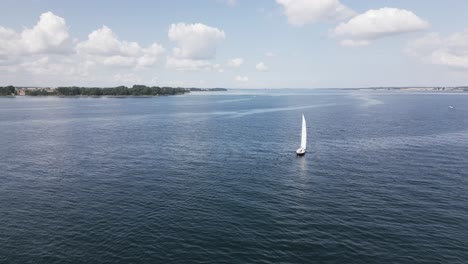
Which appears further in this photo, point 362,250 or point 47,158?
point 47,158

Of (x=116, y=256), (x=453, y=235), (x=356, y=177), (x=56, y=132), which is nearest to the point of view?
(x=116, y=256)

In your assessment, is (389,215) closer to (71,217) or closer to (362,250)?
(362,250)

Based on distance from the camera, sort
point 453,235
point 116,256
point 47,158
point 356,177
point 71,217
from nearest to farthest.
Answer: point 116,256 → point 453,235 → point 71,217 → point 356,177 → point 47,158

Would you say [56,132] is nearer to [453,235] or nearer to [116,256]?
[116,256]

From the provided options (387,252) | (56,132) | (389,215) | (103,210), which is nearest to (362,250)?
(387,252)

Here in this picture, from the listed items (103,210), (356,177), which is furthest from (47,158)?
(356,177)

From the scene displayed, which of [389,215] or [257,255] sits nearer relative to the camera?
[257,255]
